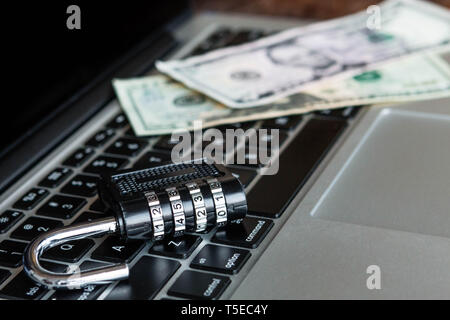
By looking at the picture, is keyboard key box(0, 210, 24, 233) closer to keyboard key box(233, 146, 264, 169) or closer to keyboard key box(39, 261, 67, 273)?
keyboard key box(39, 261, 67, 273)

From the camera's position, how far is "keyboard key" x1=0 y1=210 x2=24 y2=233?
0.64 meters

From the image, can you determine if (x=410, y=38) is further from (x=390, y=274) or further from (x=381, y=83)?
(x=390, y=274)

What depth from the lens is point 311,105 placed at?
0.83m

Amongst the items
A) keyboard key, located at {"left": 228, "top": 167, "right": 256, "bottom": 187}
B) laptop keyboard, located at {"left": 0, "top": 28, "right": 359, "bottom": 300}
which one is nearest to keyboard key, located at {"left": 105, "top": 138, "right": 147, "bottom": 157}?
laptop keyboard, located at {"left": 0, "top": 28, "right": 359, "bottom": 300}

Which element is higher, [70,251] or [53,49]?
[53,49]

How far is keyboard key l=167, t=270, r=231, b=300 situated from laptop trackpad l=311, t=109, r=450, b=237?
13 cm

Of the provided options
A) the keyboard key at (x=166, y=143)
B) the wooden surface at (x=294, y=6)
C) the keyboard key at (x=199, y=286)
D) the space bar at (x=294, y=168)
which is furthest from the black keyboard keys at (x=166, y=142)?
the wooden surface at (x=294, y=6)

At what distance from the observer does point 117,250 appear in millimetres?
593

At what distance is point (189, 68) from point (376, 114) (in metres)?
0.24

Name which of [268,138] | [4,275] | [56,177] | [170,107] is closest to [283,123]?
[268,138]

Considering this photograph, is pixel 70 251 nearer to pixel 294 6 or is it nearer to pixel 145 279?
pixel 145 279

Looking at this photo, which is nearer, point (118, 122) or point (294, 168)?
point (294, 168)

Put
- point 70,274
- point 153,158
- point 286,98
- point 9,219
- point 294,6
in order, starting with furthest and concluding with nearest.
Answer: point 294,6 < point 286,98 < point 153,158 < point 9,219 < point 70,274

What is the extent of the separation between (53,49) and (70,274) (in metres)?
0.37
